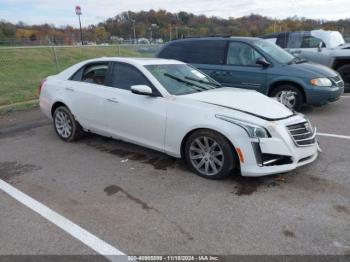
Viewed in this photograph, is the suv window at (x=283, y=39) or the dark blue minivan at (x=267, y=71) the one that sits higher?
the suv window at (x=283, y=39)

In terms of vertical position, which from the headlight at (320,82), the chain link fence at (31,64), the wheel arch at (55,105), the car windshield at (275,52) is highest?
the car windshield at (275,52)

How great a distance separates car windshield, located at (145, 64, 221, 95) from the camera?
4887 mm

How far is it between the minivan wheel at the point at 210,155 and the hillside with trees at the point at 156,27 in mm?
29364

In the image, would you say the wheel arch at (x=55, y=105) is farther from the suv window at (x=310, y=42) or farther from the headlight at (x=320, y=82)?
the suv window at (x=310, y=42)

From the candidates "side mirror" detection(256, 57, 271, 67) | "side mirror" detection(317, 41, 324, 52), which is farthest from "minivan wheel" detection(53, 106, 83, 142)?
"side mirror" detection(317, 41, 324, 52)

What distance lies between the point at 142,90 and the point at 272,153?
188 cm

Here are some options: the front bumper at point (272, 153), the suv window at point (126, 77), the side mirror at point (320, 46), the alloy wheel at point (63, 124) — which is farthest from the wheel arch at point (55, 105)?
the side mirror at point (320, 46)

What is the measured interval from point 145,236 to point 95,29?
186 ft

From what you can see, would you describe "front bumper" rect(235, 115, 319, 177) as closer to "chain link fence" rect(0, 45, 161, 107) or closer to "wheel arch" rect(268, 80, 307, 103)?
"wheel arch" rect(268, 80, 307, 103)

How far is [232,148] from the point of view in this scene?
409cm

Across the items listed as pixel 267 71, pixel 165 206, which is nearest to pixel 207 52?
pixel 267 71

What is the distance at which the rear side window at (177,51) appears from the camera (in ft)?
28.7

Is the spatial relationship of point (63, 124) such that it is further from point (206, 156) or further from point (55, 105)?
point (206, 156)

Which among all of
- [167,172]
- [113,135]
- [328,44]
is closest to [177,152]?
[167,172]
